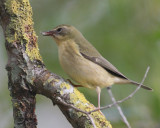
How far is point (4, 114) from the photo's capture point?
5.84m

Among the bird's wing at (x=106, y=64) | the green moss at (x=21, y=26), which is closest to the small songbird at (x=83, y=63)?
the bird's wing at (x=106, y=64)

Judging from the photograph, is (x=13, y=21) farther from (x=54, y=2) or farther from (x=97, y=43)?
(x=54, y=2)

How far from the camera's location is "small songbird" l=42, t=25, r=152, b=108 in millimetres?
4312

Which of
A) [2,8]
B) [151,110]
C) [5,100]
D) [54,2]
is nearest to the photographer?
[2,8]

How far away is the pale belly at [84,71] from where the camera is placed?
429 centimetres

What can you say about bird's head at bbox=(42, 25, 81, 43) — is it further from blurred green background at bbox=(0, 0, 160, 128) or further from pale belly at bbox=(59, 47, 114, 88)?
pale belly at bbox=(59, 47, 114, 88)

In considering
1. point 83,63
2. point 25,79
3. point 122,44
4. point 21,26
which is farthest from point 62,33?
point 25,79

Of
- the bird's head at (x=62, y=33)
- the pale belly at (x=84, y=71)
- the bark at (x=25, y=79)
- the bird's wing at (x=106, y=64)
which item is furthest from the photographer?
the bird's head at (x=62, y=33)

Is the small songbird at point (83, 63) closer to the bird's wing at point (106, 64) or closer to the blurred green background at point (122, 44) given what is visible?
the bird's wing at point (106, 64)

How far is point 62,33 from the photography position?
4.83 metres

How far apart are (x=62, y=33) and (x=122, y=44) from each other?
889mm

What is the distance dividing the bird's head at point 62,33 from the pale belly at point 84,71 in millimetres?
475

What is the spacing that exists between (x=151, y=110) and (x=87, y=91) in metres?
0.91

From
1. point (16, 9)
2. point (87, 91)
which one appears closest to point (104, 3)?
point (87, 91)
